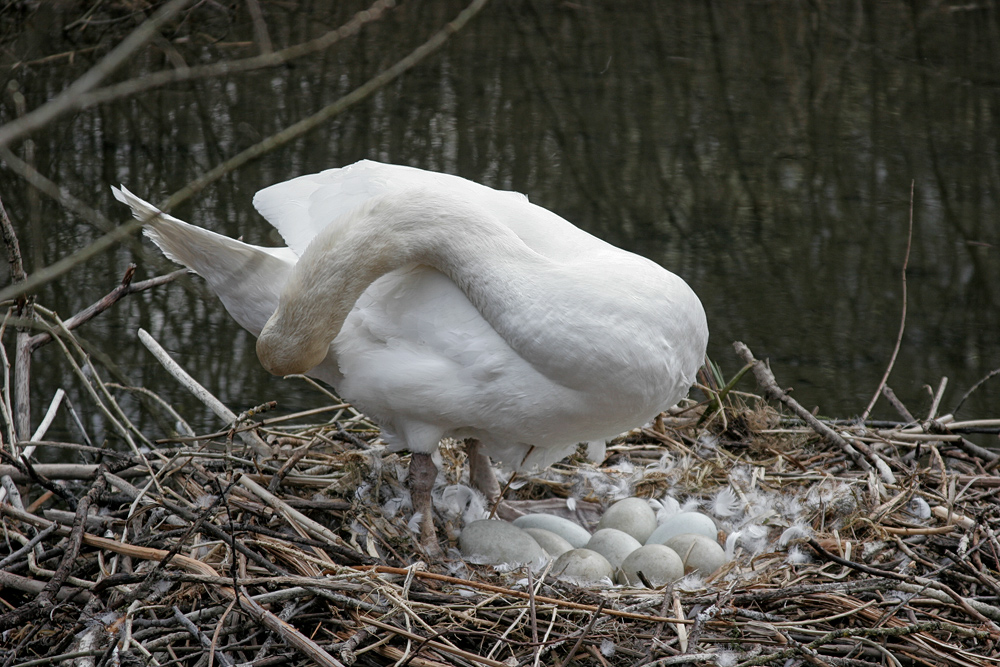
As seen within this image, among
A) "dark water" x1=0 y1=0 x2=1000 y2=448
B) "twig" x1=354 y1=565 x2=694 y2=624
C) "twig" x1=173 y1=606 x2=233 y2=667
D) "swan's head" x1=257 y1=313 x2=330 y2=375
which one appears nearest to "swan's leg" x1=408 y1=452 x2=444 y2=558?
"twig" x1=354 y1=565 x2=694 y2=624

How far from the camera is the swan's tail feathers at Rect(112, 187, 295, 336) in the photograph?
2793 mm

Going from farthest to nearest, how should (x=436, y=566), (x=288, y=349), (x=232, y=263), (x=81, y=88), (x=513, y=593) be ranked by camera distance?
1. (x=436, y=566)
2. (x=232, y=263)
3. (x=288, y=349)
4. (x=513, y=593)
5. (x=81, y=88)

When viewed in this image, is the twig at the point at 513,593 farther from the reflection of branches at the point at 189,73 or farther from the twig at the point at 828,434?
the reflection of branches at the point at 189,73

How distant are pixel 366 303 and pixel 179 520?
33.5 inches

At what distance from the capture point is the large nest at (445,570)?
2514 millimetres

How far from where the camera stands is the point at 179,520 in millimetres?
3029

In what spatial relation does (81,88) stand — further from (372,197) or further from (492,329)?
(372,197)

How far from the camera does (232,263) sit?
9.41 feet

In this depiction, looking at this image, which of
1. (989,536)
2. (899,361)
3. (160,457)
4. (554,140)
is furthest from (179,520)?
(554,140)

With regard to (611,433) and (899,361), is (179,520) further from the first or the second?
(899,361)

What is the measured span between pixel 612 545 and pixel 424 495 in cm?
59

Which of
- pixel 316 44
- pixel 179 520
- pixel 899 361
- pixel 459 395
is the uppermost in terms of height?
pixel 316 44

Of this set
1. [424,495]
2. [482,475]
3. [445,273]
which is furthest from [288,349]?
[482,475]

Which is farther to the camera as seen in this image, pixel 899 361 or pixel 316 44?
pixel 899 361
